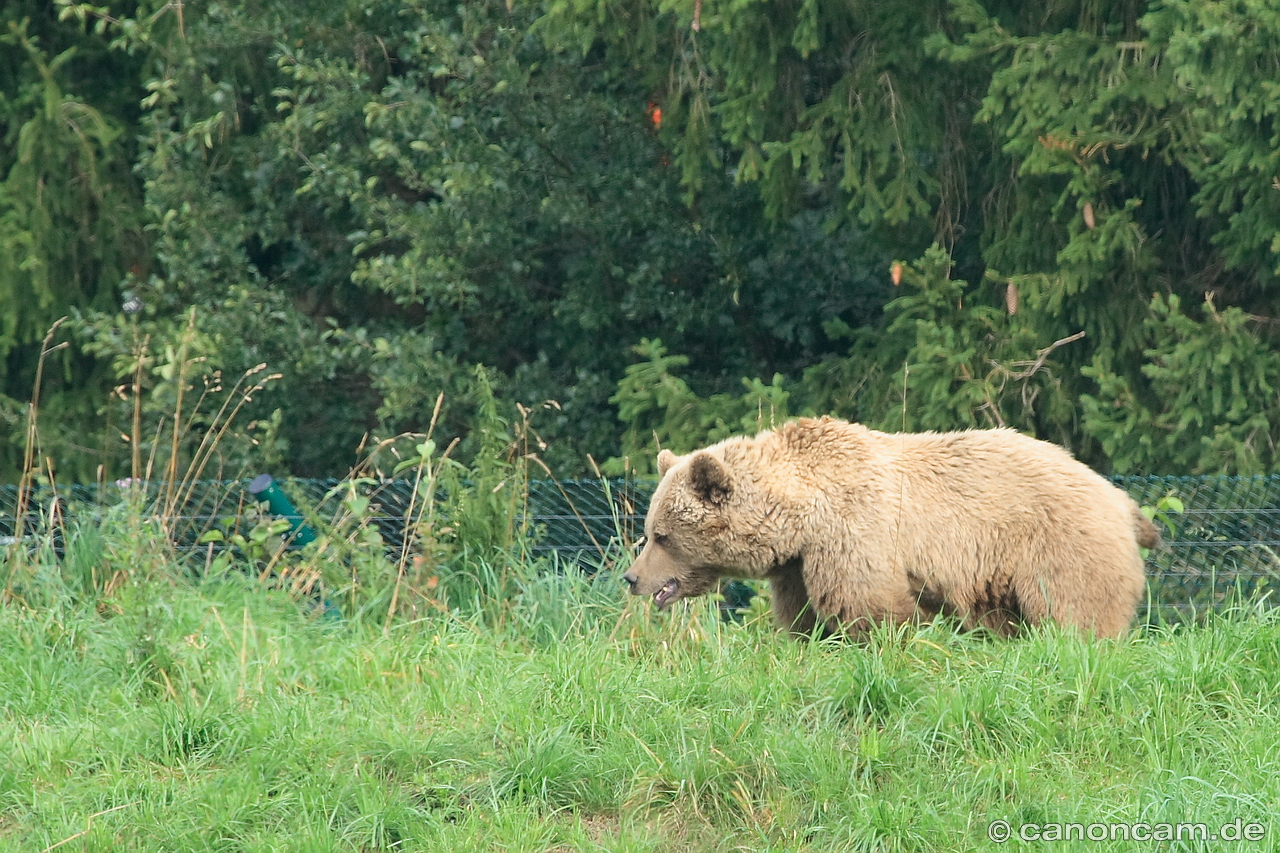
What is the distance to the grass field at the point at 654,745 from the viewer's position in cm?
457

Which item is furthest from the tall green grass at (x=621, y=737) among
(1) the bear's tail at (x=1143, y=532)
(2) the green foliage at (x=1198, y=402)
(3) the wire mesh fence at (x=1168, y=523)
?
(2) the green foliage at (x=1198, y=402)

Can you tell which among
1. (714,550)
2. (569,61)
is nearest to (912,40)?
(569,61)

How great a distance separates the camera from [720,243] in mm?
12867

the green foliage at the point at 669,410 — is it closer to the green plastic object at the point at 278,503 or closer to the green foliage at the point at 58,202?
the green plastic object at the point at 278,503

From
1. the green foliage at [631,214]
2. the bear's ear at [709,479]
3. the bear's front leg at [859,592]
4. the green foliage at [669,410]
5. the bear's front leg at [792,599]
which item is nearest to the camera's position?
the bear's front leg at [859,592]

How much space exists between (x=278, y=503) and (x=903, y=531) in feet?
11.8

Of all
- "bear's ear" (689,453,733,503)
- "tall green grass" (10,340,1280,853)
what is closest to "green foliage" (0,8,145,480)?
"tall green grass" (10,340,1280,853)

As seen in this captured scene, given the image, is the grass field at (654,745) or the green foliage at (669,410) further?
the green foliage at (669,410)

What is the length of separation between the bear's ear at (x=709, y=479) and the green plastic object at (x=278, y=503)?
2585mm

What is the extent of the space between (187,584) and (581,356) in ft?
23.0

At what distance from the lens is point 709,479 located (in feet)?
19.7

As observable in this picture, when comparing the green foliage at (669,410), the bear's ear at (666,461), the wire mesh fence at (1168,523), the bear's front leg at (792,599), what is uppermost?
the bear's ear at (666,461)

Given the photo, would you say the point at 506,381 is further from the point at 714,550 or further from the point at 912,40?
the point at 714,550

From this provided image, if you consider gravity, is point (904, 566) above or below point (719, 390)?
above
